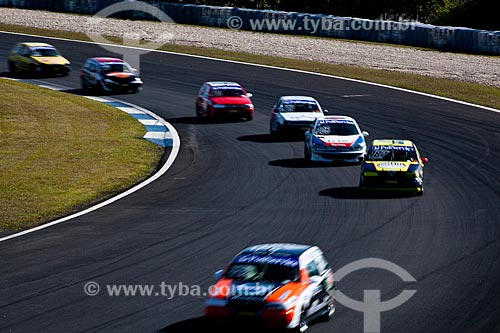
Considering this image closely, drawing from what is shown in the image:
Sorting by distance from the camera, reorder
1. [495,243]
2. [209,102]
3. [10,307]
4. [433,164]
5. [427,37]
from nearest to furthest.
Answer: [10,307] → [495,243] → [433,164] → [209,102] → [427,37]

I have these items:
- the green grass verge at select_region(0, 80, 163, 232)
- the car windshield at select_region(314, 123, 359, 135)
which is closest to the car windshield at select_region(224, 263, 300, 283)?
the green grass verge at select_region(0, 80, 163, 232)

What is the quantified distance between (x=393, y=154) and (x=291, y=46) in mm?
32379

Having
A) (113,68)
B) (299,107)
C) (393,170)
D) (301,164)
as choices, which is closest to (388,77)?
(113,68)

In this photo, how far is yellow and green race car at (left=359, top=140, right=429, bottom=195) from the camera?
2492 cm

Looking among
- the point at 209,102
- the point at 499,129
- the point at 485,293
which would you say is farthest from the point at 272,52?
the point at 485,293

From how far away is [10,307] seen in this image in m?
15.6

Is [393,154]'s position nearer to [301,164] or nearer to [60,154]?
[301,164]

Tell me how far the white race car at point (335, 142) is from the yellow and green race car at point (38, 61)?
21.9 meters

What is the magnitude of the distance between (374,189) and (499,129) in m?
12.0

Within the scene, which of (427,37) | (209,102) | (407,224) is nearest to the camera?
(407,224)

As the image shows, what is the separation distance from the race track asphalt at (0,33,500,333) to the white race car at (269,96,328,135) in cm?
Answer: 57

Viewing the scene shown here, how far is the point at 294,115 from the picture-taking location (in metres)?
34.0

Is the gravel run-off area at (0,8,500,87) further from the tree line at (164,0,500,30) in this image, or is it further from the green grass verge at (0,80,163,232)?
the green grass verge at (0,80,163,232)

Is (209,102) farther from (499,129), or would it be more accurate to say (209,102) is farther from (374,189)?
(374,189)
